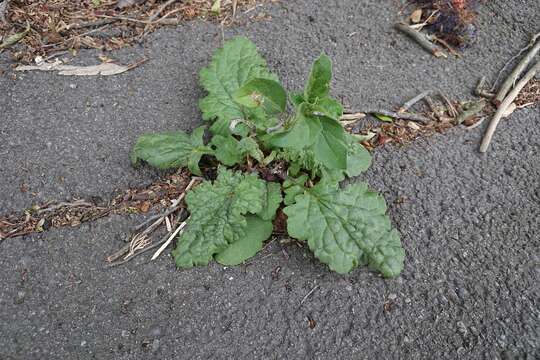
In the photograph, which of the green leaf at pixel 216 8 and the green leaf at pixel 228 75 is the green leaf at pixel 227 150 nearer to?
the green leaf at pixel 228 75

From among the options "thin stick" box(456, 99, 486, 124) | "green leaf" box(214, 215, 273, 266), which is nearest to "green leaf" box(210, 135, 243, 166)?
"green leaf" box(214, 215, 273, 266)

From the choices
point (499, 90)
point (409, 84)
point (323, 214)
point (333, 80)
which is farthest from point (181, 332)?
point (499, 90)

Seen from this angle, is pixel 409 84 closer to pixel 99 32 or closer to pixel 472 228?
pixel 472 228

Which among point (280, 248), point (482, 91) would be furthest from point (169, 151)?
point (482, 91)

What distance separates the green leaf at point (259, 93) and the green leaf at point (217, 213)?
36 centimetres

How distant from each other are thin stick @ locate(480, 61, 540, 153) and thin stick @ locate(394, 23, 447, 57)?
407mm

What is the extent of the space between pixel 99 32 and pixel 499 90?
2121mm

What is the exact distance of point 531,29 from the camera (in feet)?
9.09

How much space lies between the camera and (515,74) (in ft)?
8.43

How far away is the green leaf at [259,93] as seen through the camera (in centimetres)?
187

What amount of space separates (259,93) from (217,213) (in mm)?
522

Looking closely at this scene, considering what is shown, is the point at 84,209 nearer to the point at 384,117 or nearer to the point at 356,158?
the point at 356,158

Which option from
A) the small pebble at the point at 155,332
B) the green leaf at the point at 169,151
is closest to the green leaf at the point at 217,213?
the green leaf at the point at 169,151

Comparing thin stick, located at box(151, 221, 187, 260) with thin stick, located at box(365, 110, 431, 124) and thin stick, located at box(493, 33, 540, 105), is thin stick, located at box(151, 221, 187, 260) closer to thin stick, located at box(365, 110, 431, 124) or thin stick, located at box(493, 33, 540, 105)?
thin stick, located at box(365, 110, 431, 124)
